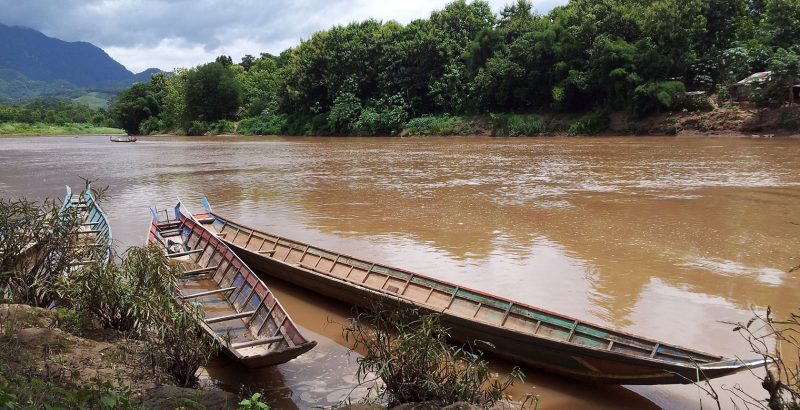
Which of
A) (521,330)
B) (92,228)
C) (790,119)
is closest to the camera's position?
(521,330)

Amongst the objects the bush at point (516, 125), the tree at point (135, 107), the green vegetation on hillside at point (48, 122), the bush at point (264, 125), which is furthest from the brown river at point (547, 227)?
the green vegetation on hillside at point (48, 122)

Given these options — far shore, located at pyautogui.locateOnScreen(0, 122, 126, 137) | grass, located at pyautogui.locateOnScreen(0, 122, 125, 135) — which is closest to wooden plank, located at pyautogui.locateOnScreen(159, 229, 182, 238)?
far shore, located at pyautogui.locateOnScreen(0, 122, 126, 137)

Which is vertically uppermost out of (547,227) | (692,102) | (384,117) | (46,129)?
(692,102)

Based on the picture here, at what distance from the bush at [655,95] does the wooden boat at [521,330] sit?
28883 millimetres

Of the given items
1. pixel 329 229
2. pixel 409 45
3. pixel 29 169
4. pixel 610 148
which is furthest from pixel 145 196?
pixel 409 45

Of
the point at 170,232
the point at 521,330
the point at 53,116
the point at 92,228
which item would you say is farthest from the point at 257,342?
the point at 53,116

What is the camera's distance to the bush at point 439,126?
42.3 m

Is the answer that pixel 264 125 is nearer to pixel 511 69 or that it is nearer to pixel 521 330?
pixel 511 69

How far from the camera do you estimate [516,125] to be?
39.1 meters

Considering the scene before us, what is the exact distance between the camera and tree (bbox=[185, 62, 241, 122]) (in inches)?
2569

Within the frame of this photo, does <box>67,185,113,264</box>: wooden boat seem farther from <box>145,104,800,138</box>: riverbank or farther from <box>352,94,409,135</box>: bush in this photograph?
<box>352,94,409,135</box>: bush

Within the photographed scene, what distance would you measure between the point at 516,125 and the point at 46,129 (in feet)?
238

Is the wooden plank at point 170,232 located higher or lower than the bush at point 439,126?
lower

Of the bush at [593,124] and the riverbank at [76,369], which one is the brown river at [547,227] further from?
the bush at [593,124]
